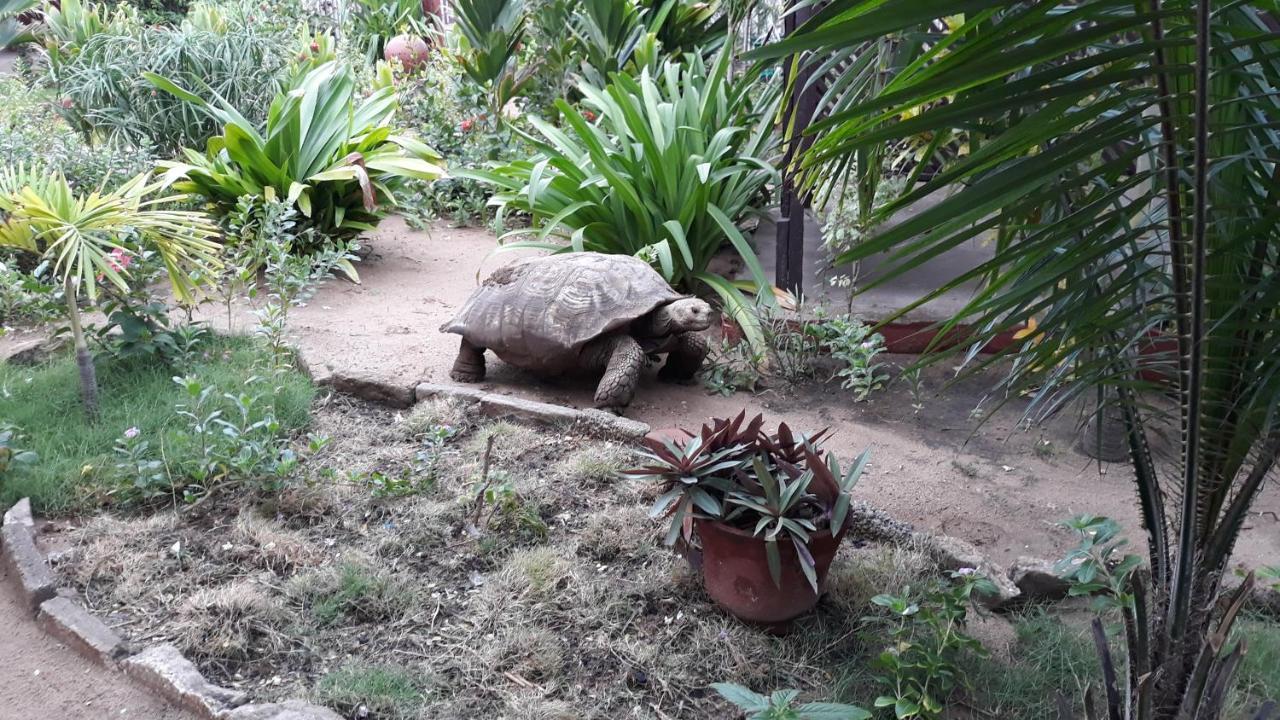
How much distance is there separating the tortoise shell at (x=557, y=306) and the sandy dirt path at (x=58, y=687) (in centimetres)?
197

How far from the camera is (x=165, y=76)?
286 inches

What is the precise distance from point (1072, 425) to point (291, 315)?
3821 millimetres

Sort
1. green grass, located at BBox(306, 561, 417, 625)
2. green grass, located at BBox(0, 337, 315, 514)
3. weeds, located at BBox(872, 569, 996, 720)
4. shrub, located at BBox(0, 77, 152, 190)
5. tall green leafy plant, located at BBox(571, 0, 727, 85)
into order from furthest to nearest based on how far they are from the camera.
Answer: tall green leafy plant, located at BBox(571, 0, 727, 85) → shrub, located at BBox(0, 77, 152, 190) → green grass, located at BBox(0, 337, 315, 514) → green grass, located at BBox(306, 561, 417, 625) → weeds, located at BBox(872, 569, 996, 720)

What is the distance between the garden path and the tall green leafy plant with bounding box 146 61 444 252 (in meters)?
0.61

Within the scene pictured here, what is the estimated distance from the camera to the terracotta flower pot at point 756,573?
2586mm

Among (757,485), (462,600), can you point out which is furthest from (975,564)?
(462,600)

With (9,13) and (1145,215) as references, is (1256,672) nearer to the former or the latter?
(1145,215)

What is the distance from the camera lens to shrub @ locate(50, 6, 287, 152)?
7.12 meters

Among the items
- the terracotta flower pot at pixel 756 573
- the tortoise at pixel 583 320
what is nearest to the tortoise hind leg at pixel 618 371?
the tortoise at pixel 583 320

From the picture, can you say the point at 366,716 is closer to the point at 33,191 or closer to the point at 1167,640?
the point at 1167,640

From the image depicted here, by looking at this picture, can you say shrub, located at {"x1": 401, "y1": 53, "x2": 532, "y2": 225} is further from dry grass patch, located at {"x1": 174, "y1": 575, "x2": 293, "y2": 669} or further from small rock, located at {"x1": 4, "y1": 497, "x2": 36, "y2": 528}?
dry grass patch, located at {"x1": 174, "y1": 575, "x2": 293, "y2": 669}

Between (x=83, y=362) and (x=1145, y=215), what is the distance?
3.47 metres

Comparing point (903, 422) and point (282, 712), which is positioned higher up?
point (903, 422)

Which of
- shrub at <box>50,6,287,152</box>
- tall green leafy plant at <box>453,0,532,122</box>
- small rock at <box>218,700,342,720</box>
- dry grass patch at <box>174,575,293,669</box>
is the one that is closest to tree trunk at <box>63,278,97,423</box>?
dry grass patch at <box>174,575,293,669</box>
